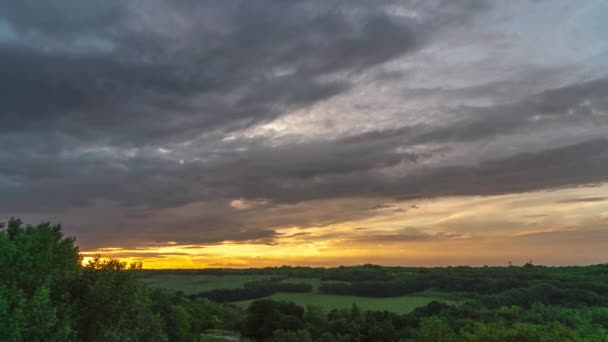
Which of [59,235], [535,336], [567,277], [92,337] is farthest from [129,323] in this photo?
[567,277]

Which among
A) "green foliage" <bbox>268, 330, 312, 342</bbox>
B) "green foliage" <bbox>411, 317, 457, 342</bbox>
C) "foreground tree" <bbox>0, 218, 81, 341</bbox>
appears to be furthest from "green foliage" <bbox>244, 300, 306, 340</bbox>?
"foreground tree" <bbox>0, 218, 81, 341</bbox>

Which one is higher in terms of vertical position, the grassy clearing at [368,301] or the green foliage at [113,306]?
the green foliage at [113,306]

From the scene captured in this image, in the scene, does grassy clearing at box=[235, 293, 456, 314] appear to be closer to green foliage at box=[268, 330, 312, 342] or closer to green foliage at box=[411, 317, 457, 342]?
green foliage at box=[268, 330, 312, 342]

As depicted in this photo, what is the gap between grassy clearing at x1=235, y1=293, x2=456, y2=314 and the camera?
539 ft

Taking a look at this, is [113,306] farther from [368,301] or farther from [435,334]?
[368,301]

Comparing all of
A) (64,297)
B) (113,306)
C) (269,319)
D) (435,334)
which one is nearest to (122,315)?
(113,306)

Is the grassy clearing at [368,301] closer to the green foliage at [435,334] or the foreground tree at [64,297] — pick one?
the green foliage at [435,334]

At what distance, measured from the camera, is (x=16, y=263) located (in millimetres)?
38344

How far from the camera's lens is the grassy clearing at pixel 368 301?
539 ft

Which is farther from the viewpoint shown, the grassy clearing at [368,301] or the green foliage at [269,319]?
the grassy clearing at [368,301]

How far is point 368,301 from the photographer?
589 ft

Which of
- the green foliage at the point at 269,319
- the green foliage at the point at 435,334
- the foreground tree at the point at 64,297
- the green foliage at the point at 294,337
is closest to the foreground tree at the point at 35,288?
the foreground tree at the point at 64,297

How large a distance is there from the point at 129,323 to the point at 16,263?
1025 centimetres

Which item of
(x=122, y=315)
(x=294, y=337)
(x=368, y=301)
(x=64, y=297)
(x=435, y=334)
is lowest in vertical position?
(x=294, y=337)
